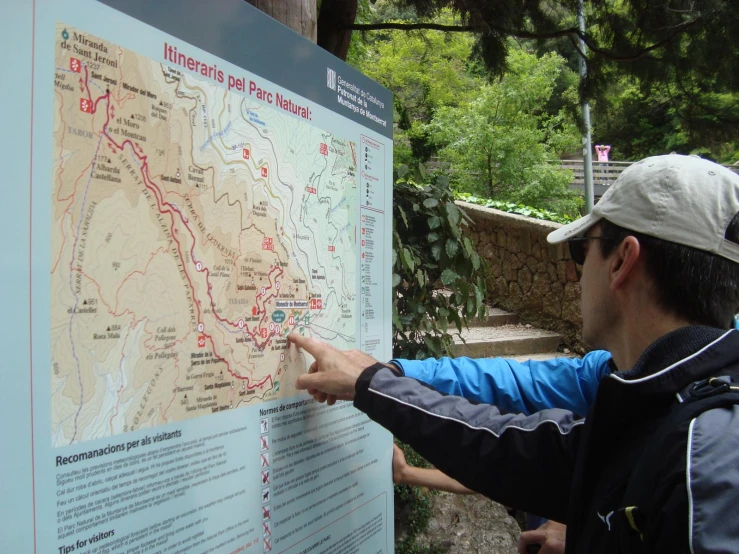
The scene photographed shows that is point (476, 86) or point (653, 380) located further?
point (476, 86)

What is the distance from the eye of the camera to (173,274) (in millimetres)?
1117

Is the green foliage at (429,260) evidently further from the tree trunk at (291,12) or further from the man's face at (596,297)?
the man's face at (596,297)

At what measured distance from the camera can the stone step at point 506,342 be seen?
602 cm

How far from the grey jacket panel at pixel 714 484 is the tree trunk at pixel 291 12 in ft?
4.90

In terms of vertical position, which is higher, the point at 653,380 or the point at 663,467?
the point at 653,380

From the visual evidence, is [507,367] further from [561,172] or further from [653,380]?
[561,172]

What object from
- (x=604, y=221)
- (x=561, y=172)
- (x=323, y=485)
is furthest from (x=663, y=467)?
(x=561, y=172)

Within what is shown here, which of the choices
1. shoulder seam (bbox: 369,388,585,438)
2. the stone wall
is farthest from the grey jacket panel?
the stone wall

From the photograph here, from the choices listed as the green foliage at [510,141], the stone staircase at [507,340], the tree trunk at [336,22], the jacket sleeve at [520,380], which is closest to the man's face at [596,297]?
the jacket sleeve at [520,380]

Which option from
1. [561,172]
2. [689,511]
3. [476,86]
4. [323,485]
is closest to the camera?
[689,511]

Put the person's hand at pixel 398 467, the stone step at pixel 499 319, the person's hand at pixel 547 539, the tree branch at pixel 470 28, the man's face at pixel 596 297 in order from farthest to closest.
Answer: the stone step at pixel 499 319
the tree branch at pixel 470 28
the person's hand at pixel 398 467
the person's hand at pixel 547 539
the man's face at pixel 596 297

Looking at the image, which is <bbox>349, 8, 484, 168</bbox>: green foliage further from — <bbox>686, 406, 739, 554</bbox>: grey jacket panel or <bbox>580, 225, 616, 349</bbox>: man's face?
<bbox>686, 406, 739, 554</bbox>: grey jacket panel

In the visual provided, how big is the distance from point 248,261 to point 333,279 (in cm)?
36

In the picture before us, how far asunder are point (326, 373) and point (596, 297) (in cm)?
70
